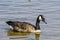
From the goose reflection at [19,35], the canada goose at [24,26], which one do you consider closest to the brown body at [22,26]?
the canada goose at [24,26]

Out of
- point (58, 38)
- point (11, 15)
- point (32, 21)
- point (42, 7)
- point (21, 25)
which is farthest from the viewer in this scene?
point (42, 7)

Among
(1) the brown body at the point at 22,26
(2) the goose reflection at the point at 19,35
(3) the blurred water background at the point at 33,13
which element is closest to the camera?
(2) the goose reflection at the point at 19,35

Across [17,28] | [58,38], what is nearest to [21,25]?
[17,28]

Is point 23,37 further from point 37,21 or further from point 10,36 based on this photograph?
point 37,21

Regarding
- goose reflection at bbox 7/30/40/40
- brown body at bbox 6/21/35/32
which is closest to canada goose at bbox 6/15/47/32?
brown body at bbox 6/21/35/32

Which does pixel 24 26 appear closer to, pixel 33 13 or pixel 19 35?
pixel 19 35

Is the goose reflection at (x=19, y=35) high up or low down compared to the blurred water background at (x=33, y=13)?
down

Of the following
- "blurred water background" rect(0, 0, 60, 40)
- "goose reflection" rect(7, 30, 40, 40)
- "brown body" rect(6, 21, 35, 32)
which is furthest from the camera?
"brown body" rect(6, 21, 35, 32)

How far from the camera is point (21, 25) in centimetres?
1417

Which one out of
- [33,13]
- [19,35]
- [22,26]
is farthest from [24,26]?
[33,13]

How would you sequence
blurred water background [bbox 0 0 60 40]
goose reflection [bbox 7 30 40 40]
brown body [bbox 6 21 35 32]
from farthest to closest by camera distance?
1. brown body [bbox 6 21 35 32]
2. blurred water background [bbox 0 0 60 40]
3. goose reflection [bbox 7 30 40 40]

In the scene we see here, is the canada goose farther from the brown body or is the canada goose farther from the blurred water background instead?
the blurred water background

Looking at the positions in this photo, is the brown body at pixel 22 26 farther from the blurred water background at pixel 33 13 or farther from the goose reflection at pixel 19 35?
the blurred water background at pixel 33 13

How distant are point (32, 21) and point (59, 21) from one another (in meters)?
1.30
